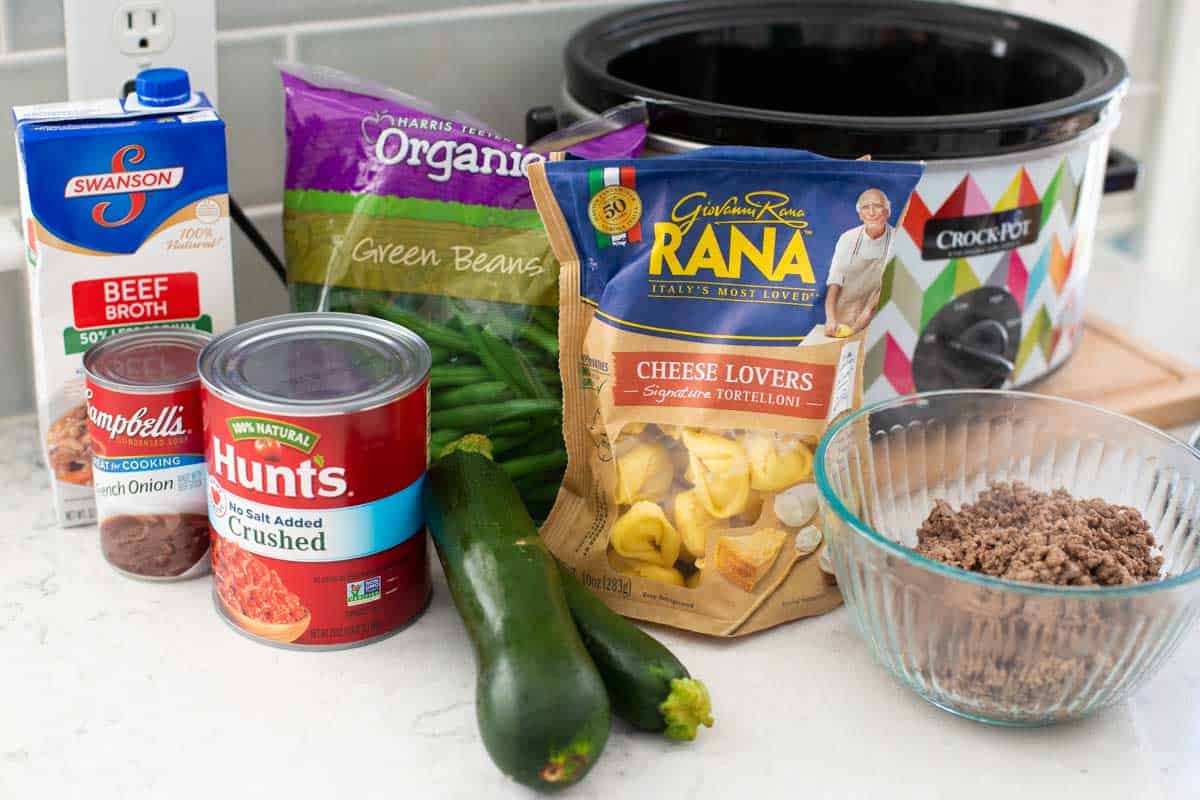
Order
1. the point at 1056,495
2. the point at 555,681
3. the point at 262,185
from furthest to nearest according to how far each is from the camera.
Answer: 1. the point at 262,185
2. the point at 1056,495
3. the point at 555,681

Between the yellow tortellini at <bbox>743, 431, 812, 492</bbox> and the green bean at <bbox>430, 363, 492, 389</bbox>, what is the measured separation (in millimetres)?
203

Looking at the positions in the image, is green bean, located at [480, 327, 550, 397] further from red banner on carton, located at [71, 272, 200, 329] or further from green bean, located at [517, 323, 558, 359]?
red banner on carton, located at [71, 272, 200, 329]

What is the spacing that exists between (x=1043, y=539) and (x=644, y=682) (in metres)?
0.25

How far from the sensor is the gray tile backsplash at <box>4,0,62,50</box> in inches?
38.2

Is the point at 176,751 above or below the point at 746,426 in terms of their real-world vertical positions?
below

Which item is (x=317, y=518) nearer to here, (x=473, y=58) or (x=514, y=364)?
(x=514, y=364)

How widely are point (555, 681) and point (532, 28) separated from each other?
A: 0.67 metres

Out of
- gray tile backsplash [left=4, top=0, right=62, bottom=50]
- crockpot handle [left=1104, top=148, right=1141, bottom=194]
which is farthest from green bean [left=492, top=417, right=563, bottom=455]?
crockpot handle [left=1104, top=148, right=1141, bottom=194]

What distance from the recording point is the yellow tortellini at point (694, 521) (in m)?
0.86

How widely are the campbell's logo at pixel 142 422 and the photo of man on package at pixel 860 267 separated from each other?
0.41 m

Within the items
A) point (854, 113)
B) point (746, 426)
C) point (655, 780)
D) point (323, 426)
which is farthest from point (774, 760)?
point (854, 113)

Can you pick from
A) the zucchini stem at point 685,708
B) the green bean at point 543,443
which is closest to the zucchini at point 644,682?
the zucchini stem at point 685,708

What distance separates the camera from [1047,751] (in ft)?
2.55

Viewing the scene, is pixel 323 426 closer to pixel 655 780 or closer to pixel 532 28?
pixel 655 780
